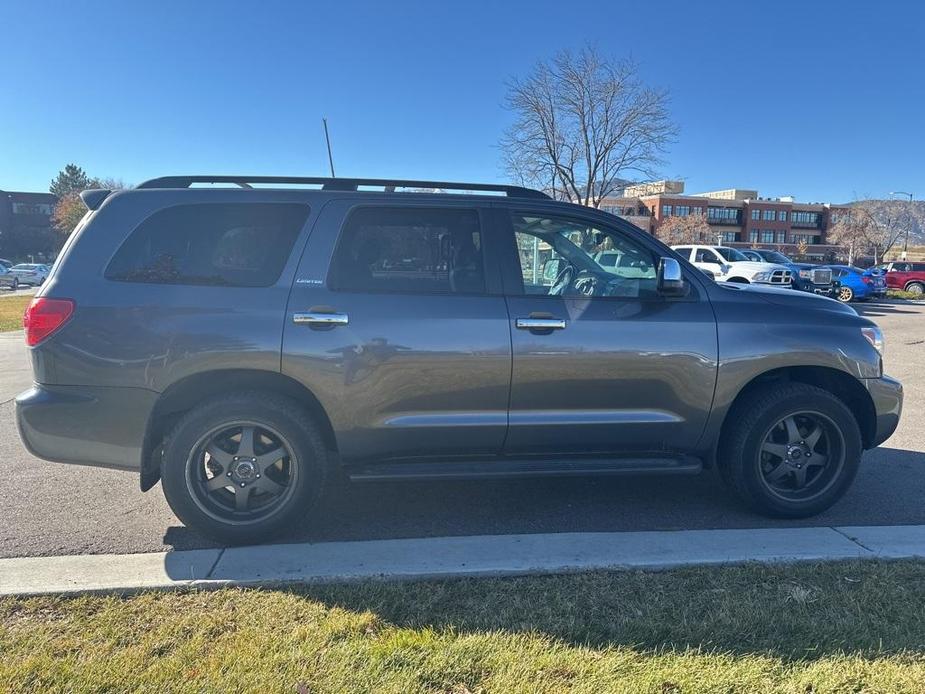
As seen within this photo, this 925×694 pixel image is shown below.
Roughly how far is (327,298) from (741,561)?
264 centimetres

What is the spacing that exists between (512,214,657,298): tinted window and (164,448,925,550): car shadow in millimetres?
1428

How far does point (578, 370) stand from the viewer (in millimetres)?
3564

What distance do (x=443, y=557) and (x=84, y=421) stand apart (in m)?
2.07

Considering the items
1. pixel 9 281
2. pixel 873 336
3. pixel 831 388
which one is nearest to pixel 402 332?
pixel 831 388

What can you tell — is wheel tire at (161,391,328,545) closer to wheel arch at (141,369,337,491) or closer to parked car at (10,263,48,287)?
wheel arch at (141,369,337,491)

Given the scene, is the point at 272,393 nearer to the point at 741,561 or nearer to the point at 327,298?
the point at 327,298

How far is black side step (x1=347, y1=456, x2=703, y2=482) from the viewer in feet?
11.5

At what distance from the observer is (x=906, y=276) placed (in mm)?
30531

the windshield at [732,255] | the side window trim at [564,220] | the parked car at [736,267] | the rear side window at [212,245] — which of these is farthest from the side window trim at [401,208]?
the windshield at [732,255]

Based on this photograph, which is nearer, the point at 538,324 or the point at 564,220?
the point at 538,324

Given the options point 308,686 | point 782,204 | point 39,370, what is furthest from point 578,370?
point 782,204

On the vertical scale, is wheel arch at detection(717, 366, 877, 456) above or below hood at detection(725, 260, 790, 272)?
below

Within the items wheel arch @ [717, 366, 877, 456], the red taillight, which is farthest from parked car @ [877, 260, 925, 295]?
the red taillight

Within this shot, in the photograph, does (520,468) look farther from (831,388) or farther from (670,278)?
(831,388)
